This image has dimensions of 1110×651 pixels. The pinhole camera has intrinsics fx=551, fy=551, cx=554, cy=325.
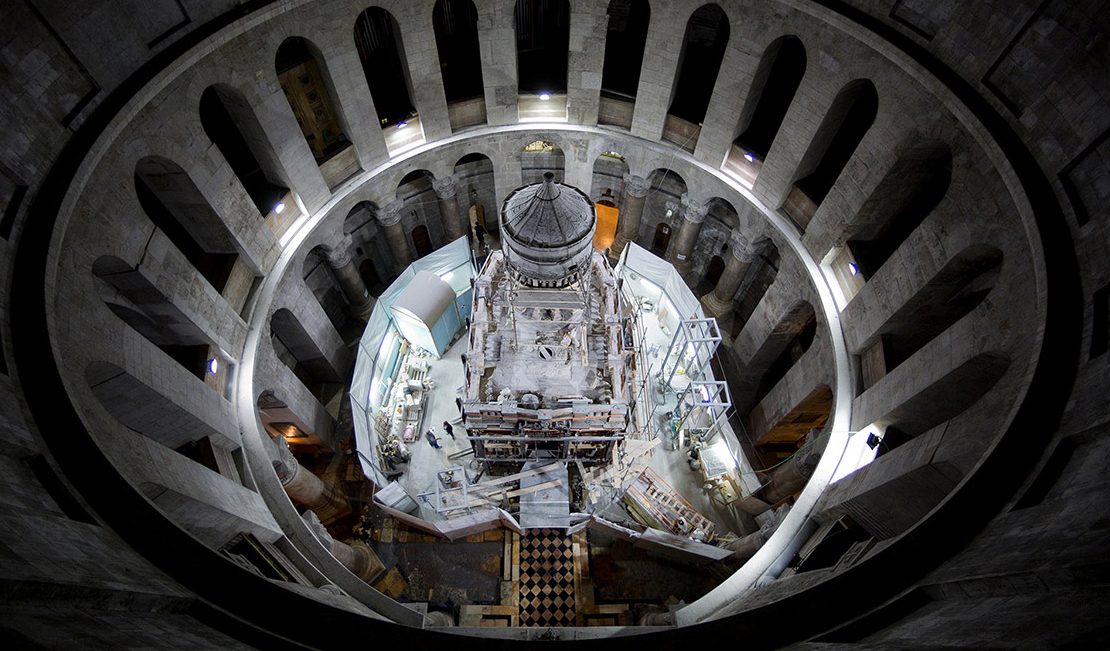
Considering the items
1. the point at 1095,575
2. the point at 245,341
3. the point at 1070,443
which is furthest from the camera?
the point at 245,341

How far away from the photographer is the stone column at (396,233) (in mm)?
20781

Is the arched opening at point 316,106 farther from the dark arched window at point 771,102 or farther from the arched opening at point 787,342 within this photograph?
the arched opening at point 787,342

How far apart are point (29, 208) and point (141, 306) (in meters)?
3.64

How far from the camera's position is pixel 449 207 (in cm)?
2239

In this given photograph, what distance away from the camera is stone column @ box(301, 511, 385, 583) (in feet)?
46.4

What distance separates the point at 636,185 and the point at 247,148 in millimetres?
13528

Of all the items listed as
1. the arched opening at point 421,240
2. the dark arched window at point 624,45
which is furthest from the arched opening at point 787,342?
the arched opening at point 421,240

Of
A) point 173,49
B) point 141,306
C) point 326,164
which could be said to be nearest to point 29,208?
point 141,306

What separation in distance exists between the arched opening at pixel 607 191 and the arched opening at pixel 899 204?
361 inches

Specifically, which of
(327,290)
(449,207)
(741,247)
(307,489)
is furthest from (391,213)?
(741,247)

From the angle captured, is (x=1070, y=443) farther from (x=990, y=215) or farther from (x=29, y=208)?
(x=29, y=208)

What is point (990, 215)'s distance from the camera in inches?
460

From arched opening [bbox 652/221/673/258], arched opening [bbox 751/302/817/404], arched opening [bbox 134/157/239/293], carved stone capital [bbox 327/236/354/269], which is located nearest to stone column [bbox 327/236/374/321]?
carved stone capital [bbox 327/236/354/269]

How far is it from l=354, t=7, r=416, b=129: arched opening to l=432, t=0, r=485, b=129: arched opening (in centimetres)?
153
